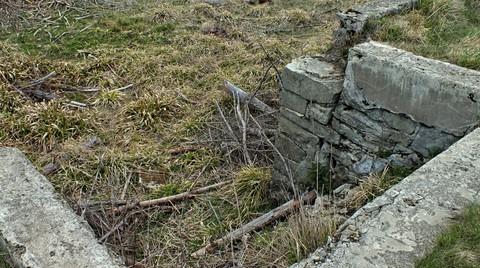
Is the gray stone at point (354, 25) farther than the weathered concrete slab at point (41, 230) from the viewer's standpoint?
Yes

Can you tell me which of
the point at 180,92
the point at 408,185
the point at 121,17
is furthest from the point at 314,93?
the point at 121,17

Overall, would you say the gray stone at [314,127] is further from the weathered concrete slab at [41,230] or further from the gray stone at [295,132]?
the weathered concrete slab at [41,230]

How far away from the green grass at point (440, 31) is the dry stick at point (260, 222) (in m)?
1.57

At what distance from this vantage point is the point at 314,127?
431cm

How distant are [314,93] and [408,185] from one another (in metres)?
1.55

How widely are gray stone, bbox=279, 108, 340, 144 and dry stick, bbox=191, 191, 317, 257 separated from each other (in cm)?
49

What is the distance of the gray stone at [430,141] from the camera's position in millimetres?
3586

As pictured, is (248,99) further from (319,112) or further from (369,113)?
(369,113)

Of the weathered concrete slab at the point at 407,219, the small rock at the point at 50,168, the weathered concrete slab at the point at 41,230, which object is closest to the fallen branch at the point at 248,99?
the small rock at the point at 50,168

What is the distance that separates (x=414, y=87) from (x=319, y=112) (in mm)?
813

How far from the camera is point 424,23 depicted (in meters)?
5.16

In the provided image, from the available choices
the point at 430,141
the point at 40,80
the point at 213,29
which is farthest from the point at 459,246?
the point at 213,29

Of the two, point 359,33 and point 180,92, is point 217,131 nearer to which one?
point 180,92

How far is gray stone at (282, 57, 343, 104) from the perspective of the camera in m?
4.10
